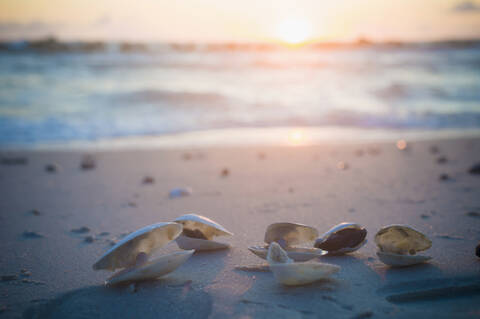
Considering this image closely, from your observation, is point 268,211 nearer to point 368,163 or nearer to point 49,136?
point 368,163

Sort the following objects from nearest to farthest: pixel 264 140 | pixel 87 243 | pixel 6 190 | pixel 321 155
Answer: pixel 87 243 → pixel 6 190 → pixel 321 155 → pixel 264 140

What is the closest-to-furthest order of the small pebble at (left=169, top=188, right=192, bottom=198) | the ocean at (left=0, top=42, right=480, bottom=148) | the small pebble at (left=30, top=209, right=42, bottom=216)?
the small pebble at (left=30, top=209, right=42, bottom=216) → the small pebble at (left=169, top=188, right=192, bottom=198) → the ocean at (left=0, top=42, right=480, bottom=148)

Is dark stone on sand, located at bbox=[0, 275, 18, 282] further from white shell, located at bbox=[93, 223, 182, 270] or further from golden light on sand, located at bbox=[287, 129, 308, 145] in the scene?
golden light on sand, located at bbox=[287, 129, 308, 145]

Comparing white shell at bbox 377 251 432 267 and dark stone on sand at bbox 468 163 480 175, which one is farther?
dark stone on sand at bbox 468 163 480 175

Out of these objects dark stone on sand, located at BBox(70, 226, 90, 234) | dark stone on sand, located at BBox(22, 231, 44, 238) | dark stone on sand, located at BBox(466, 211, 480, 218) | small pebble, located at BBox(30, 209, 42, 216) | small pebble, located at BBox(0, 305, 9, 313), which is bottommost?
small pebble, located at BBox(0, 305, 9, 313)

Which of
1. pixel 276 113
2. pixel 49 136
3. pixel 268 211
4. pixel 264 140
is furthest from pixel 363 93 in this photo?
pixel 268 211

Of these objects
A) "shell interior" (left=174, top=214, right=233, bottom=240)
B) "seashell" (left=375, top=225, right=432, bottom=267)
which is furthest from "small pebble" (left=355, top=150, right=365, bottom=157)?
"shell interior" (left=174, top=214, right=233, bottom=240)

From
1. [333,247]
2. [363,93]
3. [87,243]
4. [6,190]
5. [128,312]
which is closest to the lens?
[128,312]
